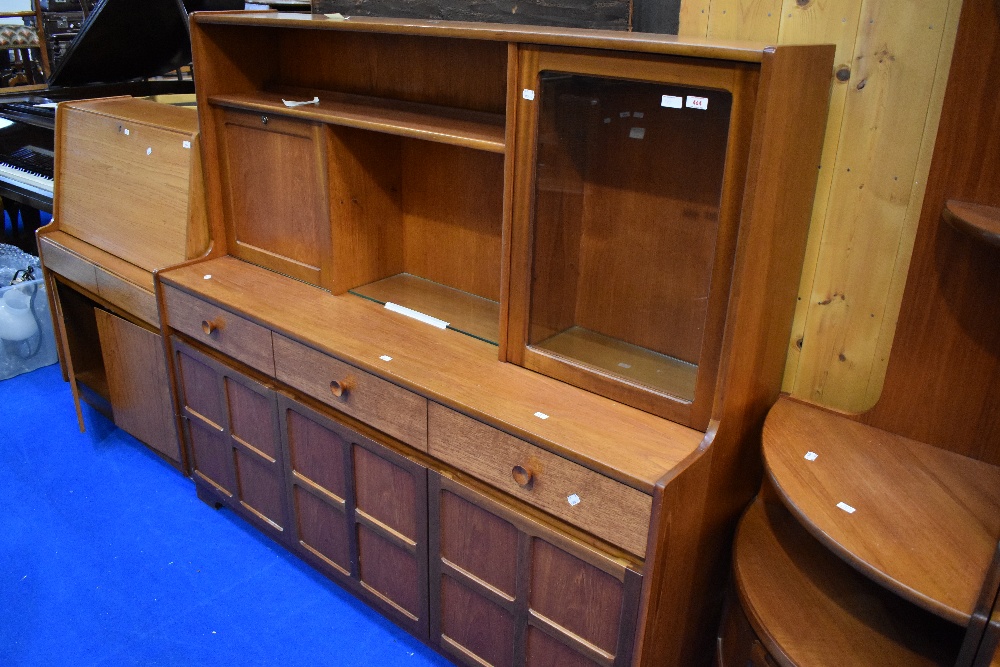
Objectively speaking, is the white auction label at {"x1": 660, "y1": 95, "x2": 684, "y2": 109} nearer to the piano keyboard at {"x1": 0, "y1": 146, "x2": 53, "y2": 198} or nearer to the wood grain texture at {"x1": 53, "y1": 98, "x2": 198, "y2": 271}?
the wood grain texture at {"x1": 53, "y1": 98, "x2": 198, "y2": 271}

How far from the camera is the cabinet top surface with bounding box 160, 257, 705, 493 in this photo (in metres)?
1.50

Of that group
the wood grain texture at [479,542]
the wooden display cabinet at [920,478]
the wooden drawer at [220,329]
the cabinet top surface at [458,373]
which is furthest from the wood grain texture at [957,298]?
the wooden drawer at [220,329]

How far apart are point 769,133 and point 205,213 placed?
1.83 m

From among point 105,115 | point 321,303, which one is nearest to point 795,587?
point 321,303

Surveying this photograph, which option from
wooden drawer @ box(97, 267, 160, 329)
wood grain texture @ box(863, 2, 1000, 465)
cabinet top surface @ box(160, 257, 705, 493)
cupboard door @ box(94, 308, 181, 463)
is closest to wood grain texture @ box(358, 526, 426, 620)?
cabinet top surface @ box(160, 257, 705, 493)

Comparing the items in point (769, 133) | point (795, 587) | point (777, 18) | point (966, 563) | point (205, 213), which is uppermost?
point (777, 18)

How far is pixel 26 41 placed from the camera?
5723 millimetres

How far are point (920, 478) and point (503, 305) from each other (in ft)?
2.98

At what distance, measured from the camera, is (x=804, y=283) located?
5.48 ft

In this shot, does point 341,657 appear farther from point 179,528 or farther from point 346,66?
point 346,66

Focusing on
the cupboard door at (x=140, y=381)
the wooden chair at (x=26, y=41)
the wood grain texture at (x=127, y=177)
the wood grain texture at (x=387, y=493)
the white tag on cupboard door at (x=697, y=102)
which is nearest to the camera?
the white tag on cupboard door at (x=697, y=102)

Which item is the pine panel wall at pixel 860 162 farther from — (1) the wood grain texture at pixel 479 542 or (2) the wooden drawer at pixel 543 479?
(1) the wood grain texture at pixel 479 542

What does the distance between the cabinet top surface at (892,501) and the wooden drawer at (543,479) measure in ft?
0.92

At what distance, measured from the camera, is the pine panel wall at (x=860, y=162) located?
1.42 m
